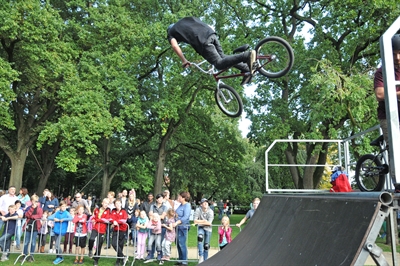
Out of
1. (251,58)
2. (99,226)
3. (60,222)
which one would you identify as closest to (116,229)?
(99,226)

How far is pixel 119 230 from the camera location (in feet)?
30.7

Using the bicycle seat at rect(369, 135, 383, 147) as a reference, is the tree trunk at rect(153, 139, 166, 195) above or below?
above

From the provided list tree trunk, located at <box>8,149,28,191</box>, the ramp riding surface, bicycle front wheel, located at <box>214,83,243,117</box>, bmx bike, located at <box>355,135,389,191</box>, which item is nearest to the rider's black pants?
bicycle front wheel, located at <box>214,83,243,117</box>

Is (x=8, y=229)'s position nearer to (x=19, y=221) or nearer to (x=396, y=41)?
(x=19, y=221)

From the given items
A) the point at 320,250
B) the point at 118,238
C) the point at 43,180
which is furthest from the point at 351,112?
the point at 43,180

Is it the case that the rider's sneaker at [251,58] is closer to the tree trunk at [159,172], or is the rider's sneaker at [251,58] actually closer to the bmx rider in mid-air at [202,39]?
the bmx rider in mid-air at [202,39]

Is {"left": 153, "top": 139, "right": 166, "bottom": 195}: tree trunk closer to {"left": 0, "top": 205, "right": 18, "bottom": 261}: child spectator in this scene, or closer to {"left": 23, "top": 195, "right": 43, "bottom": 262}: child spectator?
{"left": 23, "top": 195, "right": 43, "bottom": 262}: child spectator

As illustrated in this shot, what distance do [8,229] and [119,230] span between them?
114 inches

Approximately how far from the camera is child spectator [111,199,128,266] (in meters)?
9.33

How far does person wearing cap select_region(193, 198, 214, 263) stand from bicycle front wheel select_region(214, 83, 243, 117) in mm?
3170

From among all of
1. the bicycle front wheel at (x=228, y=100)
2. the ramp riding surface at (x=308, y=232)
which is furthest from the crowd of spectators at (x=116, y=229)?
the ramp riding surface at (x=308, y=232)

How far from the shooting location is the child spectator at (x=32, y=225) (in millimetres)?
9492

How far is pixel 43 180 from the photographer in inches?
984

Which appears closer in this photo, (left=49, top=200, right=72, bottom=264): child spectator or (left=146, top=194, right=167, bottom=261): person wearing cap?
(left=146, top=194, right=167, bottom=261): person wearing cap
